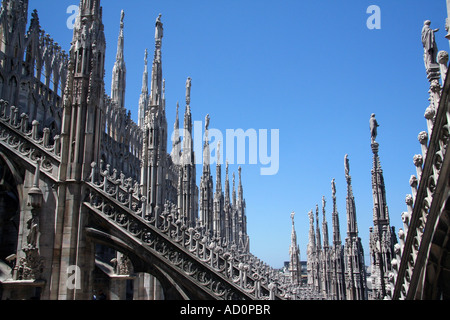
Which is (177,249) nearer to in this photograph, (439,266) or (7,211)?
(439,266)

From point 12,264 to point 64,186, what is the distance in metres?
3.27

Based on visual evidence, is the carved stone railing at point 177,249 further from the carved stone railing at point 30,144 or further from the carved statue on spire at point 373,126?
the carved statue on spire at point 373,126

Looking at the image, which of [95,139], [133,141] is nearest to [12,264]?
[95,139]

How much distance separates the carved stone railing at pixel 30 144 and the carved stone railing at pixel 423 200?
998 centimetres

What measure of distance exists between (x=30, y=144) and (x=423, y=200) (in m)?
11.4

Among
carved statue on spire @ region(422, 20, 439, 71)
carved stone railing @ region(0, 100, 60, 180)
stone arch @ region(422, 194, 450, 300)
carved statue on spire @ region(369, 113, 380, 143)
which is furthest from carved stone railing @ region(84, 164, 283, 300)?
carved statue on spire @ region(369, 113, 380, 143)

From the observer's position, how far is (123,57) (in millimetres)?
43781

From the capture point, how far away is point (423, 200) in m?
8.46

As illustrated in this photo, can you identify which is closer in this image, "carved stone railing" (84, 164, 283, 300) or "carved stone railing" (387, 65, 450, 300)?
"carved stone railing" (387, 65, 450, 300)

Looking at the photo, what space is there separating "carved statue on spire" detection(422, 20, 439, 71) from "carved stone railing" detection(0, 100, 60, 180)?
34.7 feet

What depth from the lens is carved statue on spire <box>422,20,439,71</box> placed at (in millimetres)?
9353

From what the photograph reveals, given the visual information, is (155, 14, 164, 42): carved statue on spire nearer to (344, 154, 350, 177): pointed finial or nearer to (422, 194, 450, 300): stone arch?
(344, 154, 350, 177): pointed finial

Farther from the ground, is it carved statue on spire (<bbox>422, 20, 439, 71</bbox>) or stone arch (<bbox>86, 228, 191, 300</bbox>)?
carved statue on spire (<bbox>422, 20, 439, 71</bbox>)
